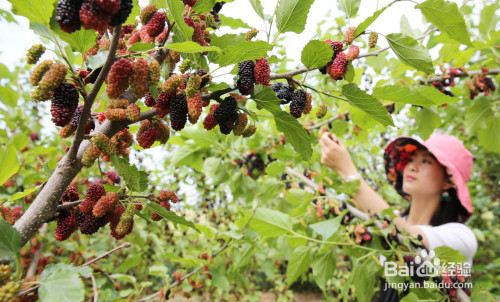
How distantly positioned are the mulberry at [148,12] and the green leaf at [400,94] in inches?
16.9

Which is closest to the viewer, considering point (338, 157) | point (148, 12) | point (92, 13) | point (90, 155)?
point (92, 13)

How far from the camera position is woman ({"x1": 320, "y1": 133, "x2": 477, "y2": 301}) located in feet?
4.56

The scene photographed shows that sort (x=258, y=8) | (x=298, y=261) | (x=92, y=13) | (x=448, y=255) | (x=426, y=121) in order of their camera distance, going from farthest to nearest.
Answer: (x=426, y=121) < (x=298, y=261) < (x=448, y=255) < (x=258, y=8) < (x=92, y=13)

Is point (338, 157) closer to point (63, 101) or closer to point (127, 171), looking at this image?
point (127, 171)

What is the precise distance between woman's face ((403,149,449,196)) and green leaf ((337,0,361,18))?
1.22m

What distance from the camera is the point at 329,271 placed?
3.67 feet

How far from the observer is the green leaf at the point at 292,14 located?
0.49 metres

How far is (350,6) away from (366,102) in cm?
22

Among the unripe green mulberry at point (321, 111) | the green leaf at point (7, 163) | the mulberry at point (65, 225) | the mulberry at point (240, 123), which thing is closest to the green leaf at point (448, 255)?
the unripe green mulberry at point (321, 111)

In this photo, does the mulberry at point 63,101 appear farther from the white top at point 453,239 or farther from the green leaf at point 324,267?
the white top at point 453,239

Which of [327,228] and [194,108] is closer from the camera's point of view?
[194,108]

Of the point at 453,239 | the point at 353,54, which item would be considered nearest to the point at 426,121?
the point at 453,239

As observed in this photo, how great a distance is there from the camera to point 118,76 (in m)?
0.35

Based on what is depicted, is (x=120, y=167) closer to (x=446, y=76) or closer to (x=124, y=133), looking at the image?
(x=124, y=133)
